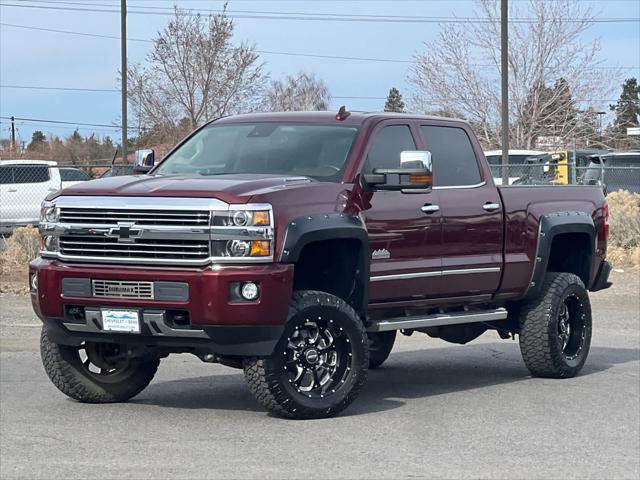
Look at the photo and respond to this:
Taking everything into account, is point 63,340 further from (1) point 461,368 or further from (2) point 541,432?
(1) point 461,368

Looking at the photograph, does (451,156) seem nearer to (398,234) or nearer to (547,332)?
(398,234)

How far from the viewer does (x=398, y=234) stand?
9477 mm

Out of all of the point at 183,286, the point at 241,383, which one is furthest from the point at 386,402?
the point at 183,286

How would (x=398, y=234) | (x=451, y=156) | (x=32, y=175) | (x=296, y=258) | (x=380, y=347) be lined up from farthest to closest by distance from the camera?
(x=32, y=175) < (x=380, y=347) < (x=451, y=156) < (x=398, y=234) < (x=296, y=258)

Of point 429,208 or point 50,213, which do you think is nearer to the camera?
point 50,213

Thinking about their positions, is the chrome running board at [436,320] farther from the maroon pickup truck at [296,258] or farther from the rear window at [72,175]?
the rear window at [72,175]

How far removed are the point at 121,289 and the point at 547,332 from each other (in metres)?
4.12

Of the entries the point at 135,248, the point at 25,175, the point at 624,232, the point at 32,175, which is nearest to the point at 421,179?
the point at 135,248

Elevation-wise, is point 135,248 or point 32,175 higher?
point 32,175

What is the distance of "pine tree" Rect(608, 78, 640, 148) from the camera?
48000 mm

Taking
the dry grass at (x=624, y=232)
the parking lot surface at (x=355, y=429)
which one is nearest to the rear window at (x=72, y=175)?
the dry grass at (x=624, y=232)

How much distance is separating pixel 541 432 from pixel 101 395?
3.18 meters

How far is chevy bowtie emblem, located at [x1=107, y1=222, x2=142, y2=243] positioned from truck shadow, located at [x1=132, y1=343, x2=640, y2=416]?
1.54 metres

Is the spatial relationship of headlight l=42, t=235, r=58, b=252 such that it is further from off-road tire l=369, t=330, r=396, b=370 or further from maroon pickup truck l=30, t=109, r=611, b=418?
off-road tire l=369, t=330, r=396, b=370
